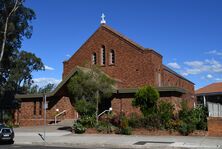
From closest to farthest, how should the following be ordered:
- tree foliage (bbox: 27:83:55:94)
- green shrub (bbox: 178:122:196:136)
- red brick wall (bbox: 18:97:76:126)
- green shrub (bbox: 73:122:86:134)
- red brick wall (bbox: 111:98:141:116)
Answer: green shrub (bbox: 178:122:196:136) < green shrub (bbox: 73:122:86:134) < red brick wall (bbox: 111:98:141:116) < red brick wall (bbox: 18:97:76:126) < tree foliage (bbox: 27:83:55:94)


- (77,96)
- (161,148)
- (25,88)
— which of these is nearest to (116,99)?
(77,96)

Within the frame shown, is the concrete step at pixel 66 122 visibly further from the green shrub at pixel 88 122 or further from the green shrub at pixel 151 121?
the green shrub at pixel 151 121

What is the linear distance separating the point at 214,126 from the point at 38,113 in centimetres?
2026

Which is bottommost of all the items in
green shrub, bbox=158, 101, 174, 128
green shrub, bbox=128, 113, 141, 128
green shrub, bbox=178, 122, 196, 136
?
green shrub, bbox=178, 122, 196, 136

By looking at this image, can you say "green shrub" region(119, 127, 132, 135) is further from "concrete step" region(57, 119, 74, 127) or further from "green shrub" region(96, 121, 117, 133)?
"concrete step" region(57, 119, 74, 127)

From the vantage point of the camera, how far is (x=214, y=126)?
23609 millimetres

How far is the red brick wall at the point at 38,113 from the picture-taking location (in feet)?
122

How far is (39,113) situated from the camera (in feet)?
126

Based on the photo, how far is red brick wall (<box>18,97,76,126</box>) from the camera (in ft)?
122

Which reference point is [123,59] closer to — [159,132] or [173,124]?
[159,132]

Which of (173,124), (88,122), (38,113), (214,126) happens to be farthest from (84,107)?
(38,113)

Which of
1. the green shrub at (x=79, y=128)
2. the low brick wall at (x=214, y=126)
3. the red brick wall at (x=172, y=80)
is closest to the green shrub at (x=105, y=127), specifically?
the green shrub at (x=79, y=128)

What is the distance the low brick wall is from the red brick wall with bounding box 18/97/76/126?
1674 centimetres

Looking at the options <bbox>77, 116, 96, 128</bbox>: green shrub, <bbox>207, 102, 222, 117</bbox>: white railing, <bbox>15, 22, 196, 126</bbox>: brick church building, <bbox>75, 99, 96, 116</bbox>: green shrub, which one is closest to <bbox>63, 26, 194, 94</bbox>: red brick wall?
<bbox>15, 22, 196, 126</bbox>: brick church building
